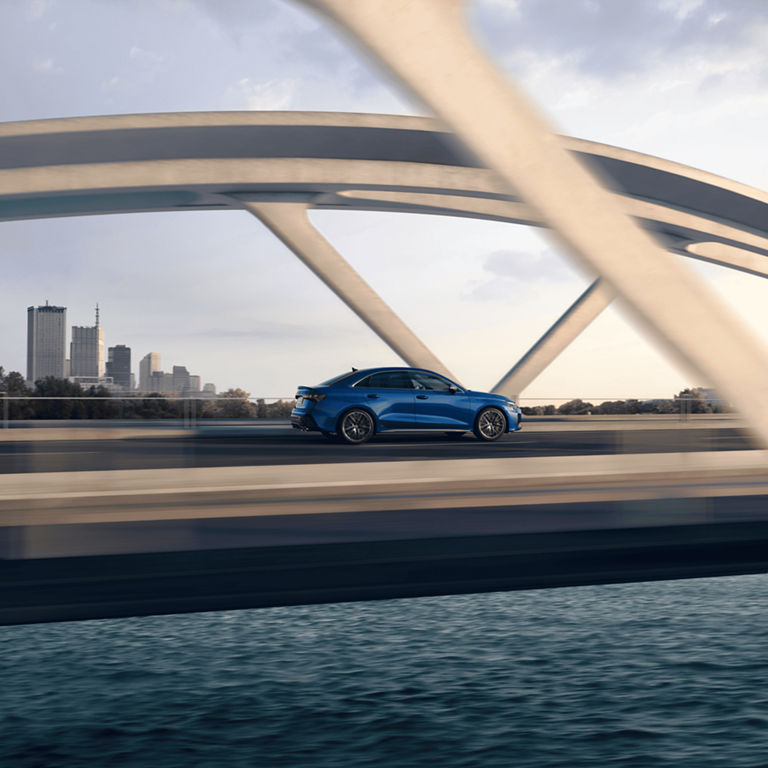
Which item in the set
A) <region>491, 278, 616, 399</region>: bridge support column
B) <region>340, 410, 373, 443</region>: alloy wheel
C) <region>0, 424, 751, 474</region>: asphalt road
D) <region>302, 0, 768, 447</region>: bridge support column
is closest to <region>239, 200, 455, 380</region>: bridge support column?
<region>491, 278, 616, 399</region>: bridge support column

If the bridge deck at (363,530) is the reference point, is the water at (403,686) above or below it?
below

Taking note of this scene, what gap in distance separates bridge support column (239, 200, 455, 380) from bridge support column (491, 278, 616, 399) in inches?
182

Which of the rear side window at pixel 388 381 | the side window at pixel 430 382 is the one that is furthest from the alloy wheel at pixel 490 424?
the rear side window at pixel 388 381

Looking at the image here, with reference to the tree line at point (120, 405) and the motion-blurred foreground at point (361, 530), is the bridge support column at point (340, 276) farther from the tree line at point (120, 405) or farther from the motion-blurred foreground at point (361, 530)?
the motion-blurred foreground at point (361, 530)

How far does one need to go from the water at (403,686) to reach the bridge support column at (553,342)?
87.0 ft

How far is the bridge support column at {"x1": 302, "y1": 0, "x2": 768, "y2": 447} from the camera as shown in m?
7.29

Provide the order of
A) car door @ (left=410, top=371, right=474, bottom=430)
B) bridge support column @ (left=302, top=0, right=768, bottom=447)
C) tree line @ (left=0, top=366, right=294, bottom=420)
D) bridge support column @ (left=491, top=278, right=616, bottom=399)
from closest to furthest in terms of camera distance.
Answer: bridge support column @ (left=302, top=0, right=768, bottom=447)
car door @ (left=410, top=371, right=474, bottom=430)
tree line @ (left=0, top=366, right=294, bottom=420)
bridge support column @ (left=491, top=278, right=616, bottom=399)

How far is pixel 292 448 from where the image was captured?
1845 centimetres

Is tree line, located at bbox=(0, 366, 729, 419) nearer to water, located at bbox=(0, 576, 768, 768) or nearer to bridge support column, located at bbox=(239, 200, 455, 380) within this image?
bridge support column, located at bbox=(239, 200, 455, 380)

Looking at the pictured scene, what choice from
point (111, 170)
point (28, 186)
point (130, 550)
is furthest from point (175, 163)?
point (130, 550)

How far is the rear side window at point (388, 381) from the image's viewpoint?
63.2 ft

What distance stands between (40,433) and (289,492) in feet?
48.8

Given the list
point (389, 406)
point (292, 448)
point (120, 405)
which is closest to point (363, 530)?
point (292, 448)

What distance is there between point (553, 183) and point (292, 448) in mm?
11413
